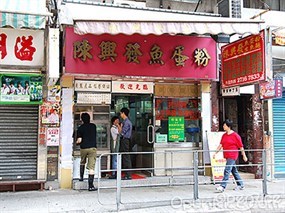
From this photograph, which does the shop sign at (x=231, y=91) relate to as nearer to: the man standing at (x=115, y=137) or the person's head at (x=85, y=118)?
the man standing at (x=115, y=137)

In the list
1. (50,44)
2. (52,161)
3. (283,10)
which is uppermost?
(283,10)

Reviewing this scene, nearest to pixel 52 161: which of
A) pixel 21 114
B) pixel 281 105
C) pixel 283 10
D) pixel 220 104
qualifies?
pixel 21 114

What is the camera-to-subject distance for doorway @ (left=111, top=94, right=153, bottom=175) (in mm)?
10898

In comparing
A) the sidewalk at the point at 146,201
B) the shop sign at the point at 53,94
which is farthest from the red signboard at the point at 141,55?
the sidewalk at the point at 146,201

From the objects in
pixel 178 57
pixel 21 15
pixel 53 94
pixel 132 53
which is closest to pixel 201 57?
pixel 178 57

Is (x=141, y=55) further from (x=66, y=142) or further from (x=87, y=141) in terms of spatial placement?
(x=66, y=142)

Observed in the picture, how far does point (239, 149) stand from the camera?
925 cm

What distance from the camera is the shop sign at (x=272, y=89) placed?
34.3ft

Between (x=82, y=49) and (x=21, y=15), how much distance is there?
1.96m

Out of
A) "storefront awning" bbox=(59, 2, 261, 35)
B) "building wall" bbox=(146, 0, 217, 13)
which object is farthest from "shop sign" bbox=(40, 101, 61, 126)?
"building wall" bbox=(146, 0, 217, 13)

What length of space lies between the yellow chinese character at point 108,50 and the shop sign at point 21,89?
1.70 meters

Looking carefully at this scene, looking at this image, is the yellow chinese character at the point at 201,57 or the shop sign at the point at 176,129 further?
the shop sign at the point at 176,129

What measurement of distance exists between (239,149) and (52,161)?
4765 millimetres

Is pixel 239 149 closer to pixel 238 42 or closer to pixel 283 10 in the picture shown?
pixel 238 42
